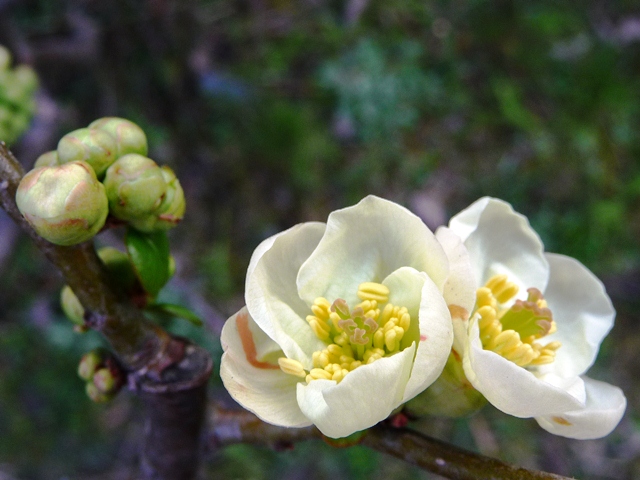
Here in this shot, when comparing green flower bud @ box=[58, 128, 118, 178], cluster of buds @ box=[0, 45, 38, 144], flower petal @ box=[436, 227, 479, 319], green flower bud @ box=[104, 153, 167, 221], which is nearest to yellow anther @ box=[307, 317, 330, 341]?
flower petal @ box=[436, 227, 479, 319]

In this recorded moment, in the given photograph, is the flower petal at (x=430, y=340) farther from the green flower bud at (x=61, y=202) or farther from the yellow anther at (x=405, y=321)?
the green flower bud at (x=61, y=202)

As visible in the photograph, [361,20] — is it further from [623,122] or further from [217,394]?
[217,394]

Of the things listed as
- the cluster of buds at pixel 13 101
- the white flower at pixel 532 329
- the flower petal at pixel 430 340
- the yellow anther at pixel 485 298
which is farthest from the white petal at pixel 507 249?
the cluster of buds at pixel 13 101

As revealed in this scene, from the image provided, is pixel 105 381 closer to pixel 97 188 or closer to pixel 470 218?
pixel 97 188

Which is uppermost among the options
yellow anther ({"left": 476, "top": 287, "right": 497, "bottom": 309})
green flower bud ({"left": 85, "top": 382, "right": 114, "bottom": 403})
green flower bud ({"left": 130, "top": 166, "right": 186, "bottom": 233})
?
green flower bud ({"left": 130, "top": 166, "right": 186, "bottom": 233})

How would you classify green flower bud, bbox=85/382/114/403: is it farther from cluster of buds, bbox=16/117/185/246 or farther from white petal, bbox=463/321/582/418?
white petal, bbox=463/321/582/418

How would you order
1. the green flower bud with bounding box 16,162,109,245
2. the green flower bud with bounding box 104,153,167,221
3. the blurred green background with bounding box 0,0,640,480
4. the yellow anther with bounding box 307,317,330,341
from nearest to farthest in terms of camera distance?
1. the green flower bud with bounding box 16,162,109,245
2. the green flower bud with bounding box 104,153,167,221
3. the yellow anther with bounding box 307,317,330,341
4. the blurred green background with bounding box 0,0,640,480

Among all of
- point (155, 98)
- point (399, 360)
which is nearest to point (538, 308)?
point (399, 360)
